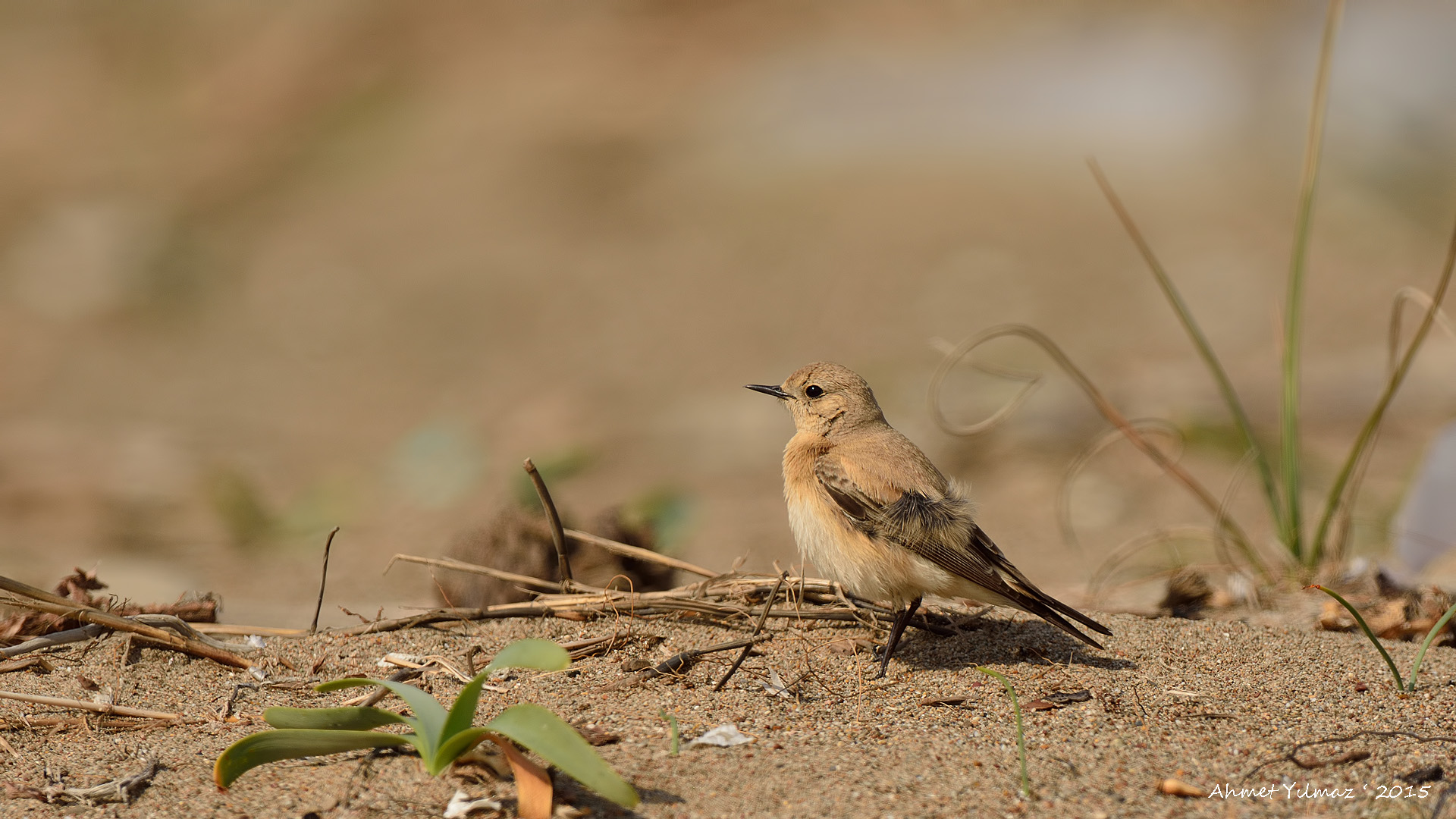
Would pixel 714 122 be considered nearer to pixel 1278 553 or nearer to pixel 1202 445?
pixel 1202 445

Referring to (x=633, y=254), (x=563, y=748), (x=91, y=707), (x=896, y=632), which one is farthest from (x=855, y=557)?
(x=633, y=254)

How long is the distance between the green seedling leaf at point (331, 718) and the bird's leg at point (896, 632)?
1547 millimetres

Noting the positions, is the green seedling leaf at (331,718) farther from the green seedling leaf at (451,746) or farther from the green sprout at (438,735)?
the green seedling leaf at (451,746)

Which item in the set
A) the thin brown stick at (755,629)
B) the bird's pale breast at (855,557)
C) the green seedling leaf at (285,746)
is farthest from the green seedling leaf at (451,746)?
the bird's pale breast at (855,557)

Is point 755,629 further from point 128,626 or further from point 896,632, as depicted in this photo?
point 128,626

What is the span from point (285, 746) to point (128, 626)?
1.36 m

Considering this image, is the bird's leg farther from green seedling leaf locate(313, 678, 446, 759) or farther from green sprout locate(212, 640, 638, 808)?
green seedling leaf locate(313, 678, 446, 759)

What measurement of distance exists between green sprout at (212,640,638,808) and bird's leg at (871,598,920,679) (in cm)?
131

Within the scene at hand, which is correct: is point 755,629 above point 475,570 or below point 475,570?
below

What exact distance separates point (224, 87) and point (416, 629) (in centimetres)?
1595

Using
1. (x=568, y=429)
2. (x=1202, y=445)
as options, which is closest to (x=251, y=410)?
(x=568, y=429)

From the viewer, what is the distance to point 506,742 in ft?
8.43

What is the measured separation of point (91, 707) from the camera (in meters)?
3.07

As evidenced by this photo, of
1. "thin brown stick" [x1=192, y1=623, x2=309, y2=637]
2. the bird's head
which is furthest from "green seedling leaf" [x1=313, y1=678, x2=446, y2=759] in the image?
the bird's head
